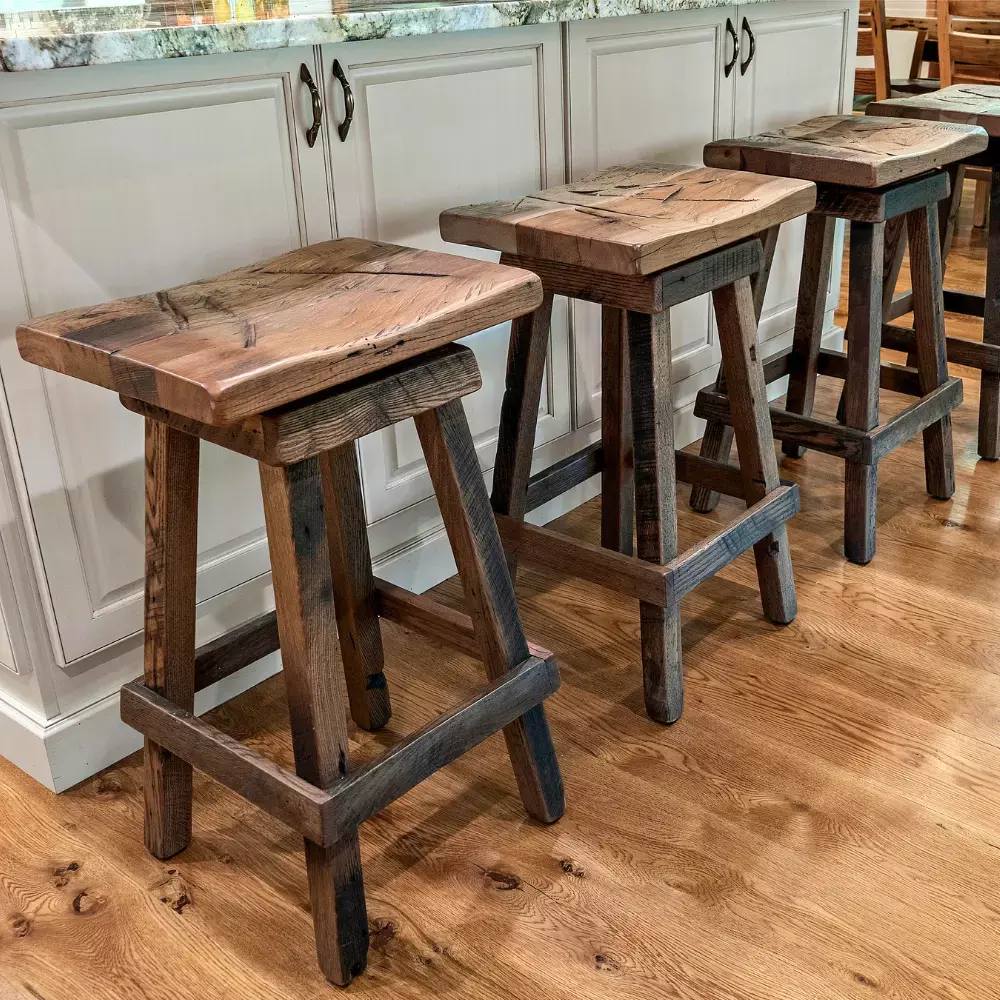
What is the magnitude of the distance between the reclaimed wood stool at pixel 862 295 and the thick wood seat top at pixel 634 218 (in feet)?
0.83

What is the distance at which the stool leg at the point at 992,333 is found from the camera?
7.32 ft

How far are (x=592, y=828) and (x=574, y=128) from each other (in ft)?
3.83

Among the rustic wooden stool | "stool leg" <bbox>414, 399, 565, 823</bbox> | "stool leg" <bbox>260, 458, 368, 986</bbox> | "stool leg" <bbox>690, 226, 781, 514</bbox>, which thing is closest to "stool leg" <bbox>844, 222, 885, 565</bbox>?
"stool leg" <bbox>690, 226, 781, 514</bbox>

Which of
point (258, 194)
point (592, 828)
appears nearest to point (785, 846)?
point (592, 828)

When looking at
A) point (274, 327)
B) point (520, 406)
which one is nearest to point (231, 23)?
point (274, 327)

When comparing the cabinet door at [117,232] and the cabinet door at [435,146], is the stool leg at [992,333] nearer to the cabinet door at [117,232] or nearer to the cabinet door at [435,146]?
the cabinet door at [435,146]

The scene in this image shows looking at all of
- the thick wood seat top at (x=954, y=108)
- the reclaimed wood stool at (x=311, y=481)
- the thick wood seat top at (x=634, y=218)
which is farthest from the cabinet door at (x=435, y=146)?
the thick wood seat top at (x=954, y=108)

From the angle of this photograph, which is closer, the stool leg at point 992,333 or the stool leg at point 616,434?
the stool leg at point 616,434

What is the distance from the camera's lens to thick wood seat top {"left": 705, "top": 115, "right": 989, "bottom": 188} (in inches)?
70.2

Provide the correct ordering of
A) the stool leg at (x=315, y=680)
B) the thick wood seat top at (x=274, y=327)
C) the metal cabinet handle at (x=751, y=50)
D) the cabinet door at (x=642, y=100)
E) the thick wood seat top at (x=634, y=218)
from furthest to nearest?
1. the metal cabinet handle at (x=751, y=50)
2. the cabinet door at (x=642, y=100)
3. the thick wood seat top at (x=634, y=218)
4. the stool leg at (x=315, y=680)
5. the thick wood seat top at (x=274, y=327)

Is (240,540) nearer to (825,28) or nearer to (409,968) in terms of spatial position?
(409,968)

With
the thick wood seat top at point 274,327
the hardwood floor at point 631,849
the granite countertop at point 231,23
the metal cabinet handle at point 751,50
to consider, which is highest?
the granite countertop at point 231,23

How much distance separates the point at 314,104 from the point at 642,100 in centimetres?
74

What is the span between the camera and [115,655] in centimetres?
155
